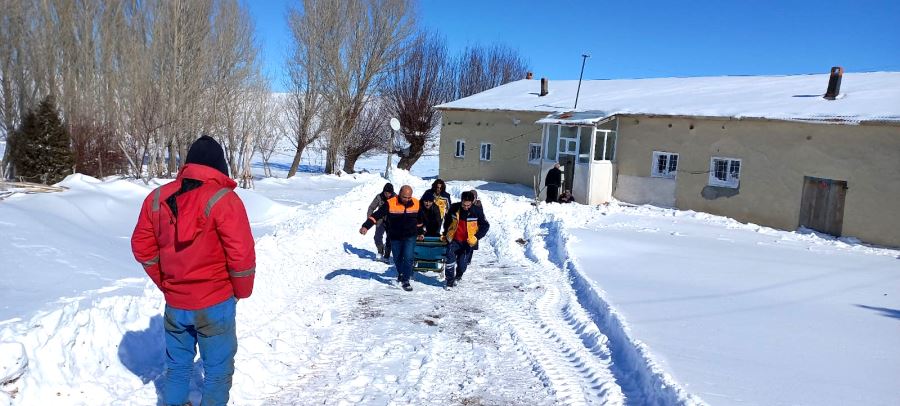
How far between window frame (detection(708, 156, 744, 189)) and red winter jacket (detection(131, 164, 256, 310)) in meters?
17.0

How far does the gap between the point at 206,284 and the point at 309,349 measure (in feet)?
7.95

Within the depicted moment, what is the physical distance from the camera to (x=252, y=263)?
3719 mm

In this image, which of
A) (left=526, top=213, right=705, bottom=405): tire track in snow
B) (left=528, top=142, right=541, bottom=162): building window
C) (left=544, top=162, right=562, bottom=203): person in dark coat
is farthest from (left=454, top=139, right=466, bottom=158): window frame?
(left=526, top=213, right=705, bottom=405): tire track in snow

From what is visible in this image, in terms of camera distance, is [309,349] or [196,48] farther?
[196,48]

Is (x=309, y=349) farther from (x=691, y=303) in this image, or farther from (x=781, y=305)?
(x=781, y=305)

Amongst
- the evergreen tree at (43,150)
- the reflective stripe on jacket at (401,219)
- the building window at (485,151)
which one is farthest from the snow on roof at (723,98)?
the evergreen tree at (43,150)

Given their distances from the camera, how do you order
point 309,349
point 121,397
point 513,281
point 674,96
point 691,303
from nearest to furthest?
point 121,397 → point 309,349 → point 691,303 → point 513,281 → point 674,96

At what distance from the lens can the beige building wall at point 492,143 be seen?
22781 mm

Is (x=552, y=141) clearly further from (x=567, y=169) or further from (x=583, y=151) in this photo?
(x=583, y=151)

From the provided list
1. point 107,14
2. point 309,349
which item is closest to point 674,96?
point 309,349

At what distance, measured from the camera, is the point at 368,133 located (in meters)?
37.8

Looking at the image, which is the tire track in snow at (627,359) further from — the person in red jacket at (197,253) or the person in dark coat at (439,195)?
the person in red jacket at (197,253)

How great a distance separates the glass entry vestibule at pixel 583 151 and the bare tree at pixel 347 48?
13.8 meters

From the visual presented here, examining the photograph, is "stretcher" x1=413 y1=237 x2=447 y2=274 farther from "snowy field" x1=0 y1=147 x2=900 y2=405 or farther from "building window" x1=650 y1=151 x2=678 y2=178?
"building window" x1=650 y1=151 x2=678 y2=178
